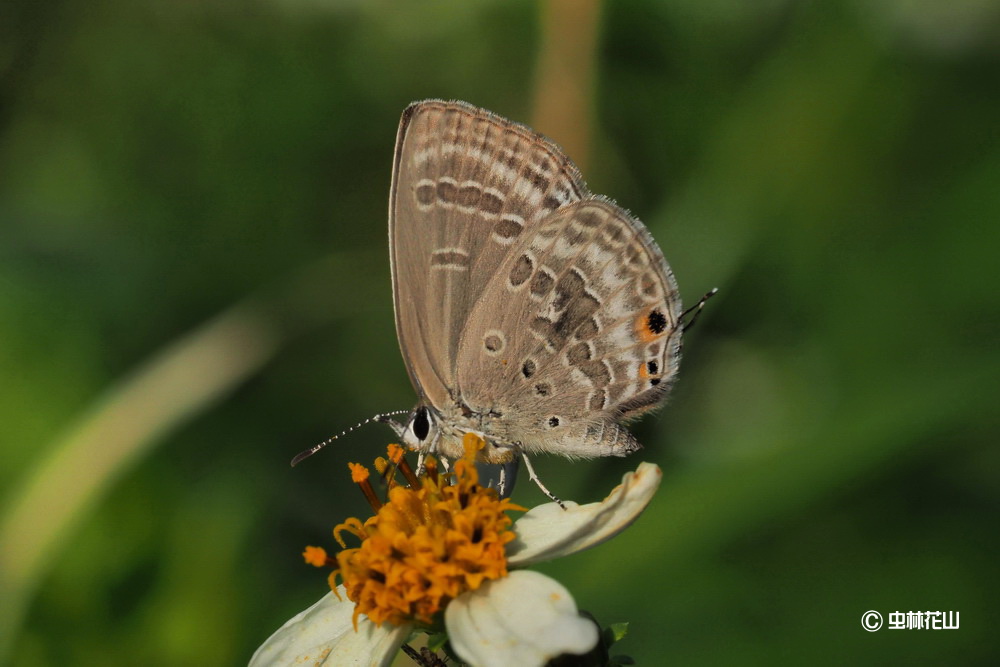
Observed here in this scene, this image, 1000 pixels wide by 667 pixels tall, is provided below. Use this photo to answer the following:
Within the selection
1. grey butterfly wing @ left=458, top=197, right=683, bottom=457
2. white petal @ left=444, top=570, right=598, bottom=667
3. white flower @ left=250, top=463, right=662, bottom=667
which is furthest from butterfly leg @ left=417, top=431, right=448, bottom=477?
white petal @ left=444, top=570, right=598, bottom=667

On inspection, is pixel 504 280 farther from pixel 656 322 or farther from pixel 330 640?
pixel 330 640

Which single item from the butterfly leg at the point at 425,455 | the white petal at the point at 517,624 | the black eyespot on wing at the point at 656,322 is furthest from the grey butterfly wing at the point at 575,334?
the white petal at the point at 517,624

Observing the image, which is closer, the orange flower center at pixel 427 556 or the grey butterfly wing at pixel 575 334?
the orange flower center at pixel 427 556

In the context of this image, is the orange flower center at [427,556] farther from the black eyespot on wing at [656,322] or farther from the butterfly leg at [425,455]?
the black eyespot on wing at [656,322]

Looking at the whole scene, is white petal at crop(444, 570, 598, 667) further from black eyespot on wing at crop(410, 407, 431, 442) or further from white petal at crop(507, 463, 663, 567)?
black eyespot on wing at crop(410, 407, 431, 442)

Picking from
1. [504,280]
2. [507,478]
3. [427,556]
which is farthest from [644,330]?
[427,556]

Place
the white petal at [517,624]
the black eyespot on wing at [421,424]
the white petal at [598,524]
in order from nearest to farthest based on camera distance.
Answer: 1. the white petal at [517,624]
2. the white petal at [598,524]
3. the black eyespot on wing at [421,424]
